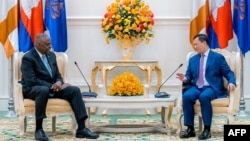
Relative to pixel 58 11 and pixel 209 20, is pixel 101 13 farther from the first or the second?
pixel 209 20

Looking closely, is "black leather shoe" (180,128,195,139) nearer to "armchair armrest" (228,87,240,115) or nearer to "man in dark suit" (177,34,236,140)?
"man in dark suit" (177,34,236,140)

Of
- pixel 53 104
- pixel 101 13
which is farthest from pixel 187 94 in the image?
pixel 101 13

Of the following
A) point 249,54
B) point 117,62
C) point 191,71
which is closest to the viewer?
point 191,71

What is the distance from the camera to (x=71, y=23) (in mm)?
8617

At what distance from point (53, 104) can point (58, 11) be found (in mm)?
2558

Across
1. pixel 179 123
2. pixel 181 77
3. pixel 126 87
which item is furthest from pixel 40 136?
pixel 181 77

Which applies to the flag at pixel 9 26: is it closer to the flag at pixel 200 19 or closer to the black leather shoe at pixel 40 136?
the black leather shoe at pixel 40 136

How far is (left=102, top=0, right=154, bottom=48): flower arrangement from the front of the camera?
313 inches

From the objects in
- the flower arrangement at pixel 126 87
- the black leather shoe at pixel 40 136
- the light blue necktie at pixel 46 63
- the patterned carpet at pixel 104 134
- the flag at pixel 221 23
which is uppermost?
the flag at pixel 221 23

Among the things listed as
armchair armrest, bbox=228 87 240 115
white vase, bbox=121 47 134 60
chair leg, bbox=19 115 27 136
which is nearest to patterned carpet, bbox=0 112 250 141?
chair leg, bbox=19 115 27 136

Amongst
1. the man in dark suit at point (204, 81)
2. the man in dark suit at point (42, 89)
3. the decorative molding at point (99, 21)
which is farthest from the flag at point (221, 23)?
the man in dark suit at point (42, 89)

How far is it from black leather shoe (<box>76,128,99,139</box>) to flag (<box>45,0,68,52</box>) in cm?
243

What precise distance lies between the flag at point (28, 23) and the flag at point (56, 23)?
148mm

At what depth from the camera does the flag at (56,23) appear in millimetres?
8109
